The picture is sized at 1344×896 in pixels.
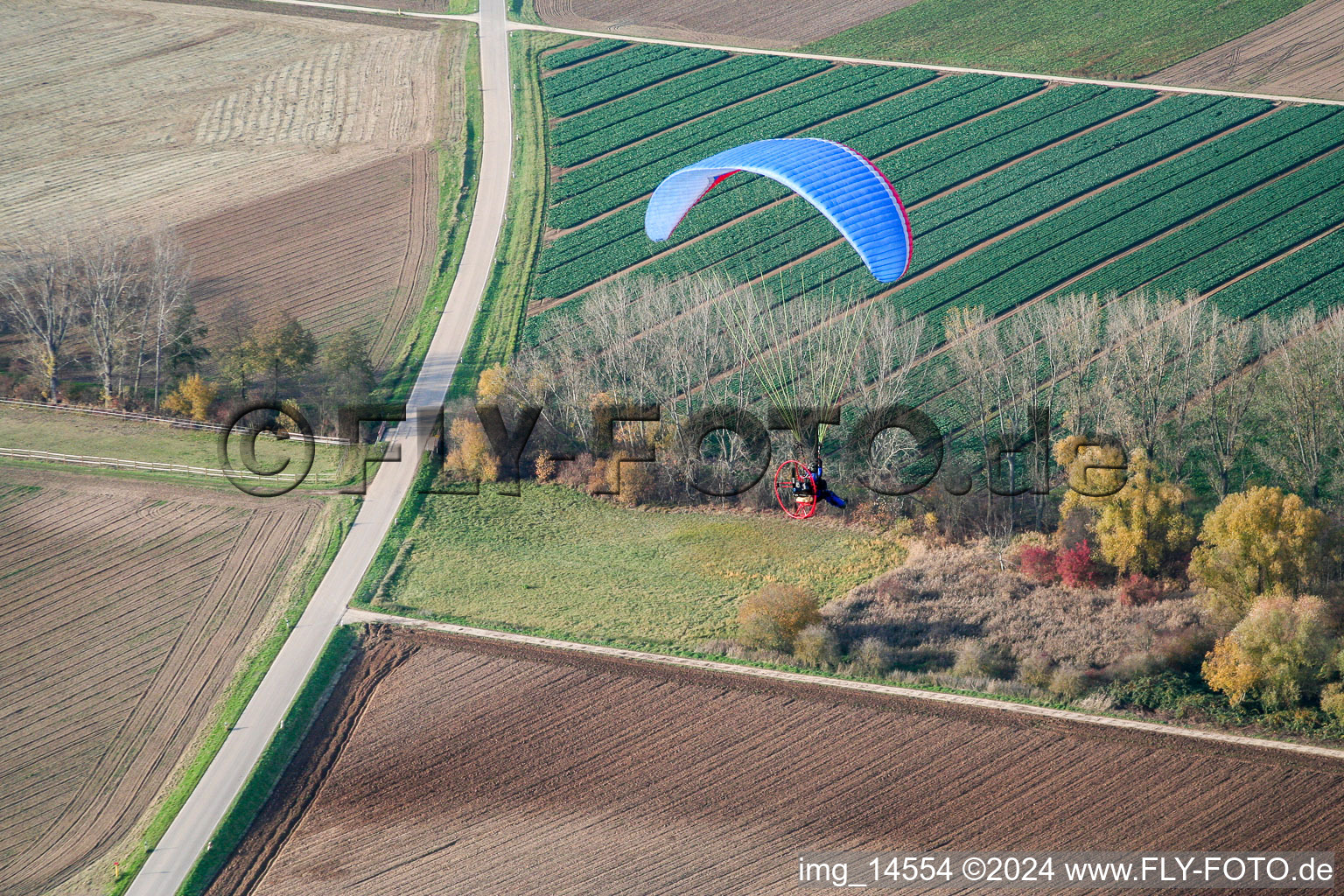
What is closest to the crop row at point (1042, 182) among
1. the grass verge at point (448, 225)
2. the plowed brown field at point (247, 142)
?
Result: the grass verge at point (448, 225)

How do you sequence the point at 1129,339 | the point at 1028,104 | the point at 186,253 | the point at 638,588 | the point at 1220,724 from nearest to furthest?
the point at 1220,724 < the point at 638,588 < the point at 1129,339 < the point at 186,253 < the point at 1028,104

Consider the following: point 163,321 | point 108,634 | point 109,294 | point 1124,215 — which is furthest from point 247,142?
point 1124,215

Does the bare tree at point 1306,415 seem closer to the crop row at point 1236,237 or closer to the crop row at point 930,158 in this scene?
the crop row at point 1236,237

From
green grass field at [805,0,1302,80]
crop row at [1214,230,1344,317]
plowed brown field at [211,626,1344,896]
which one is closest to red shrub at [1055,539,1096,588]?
plowed brown field at [211,626,1344,896]

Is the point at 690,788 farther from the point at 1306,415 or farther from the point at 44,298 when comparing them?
the point at 44,298

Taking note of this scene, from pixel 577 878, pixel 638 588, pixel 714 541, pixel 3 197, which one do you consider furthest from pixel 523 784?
pixel 3 197

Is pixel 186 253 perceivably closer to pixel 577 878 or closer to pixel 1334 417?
pixel 577 878
